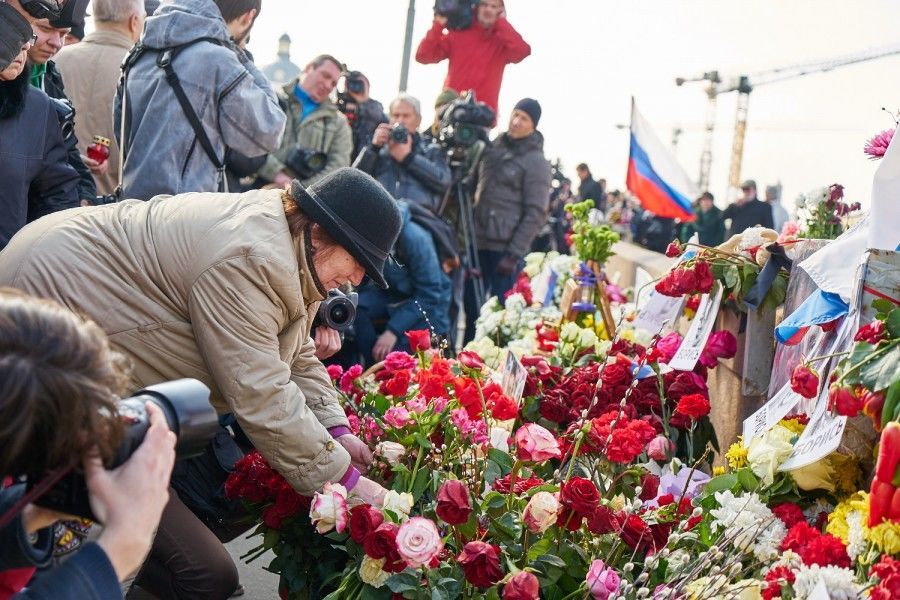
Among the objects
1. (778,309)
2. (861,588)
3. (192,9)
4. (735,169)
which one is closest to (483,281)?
(192,9)

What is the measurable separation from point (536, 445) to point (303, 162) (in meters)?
3.56

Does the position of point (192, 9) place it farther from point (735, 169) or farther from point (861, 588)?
point (735, 169)

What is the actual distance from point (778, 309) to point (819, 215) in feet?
1.30

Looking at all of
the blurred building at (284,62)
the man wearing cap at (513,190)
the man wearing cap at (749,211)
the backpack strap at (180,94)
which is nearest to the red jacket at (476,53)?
the man wearing cap at (513,190)

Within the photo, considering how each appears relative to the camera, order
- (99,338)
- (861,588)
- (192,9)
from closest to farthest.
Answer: (99,338) → (861,588) → (192,9)

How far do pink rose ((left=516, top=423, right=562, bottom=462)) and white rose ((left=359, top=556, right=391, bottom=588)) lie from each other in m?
0.41

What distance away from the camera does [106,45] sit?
454 centimetres

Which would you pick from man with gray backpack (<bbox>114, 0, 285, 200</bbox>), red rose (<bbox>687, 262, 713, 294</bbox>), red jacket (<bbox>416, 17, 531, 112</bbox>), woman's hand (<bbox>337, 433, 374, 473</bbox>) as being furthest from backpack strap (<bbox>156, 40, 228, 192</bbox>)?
red jacket (<bbox>416, 17, 531, 112</bbox>)

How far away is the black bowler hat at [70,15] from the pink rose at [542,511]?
220 centimetres

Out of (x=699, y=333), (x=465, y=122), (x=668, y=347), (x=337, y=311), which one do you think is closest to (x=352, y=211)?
(x=337, y=311)

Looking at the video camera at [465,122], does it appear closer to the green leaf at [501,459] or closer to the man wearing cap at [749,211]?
the green leaf at [501,459]

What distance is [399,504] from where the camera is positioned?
229 cm

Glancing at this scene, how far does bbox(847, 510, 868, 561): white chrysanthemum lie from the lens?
1.93 metres

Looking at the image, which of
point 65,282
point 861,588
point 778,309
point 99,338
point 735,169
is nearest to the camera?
point 99,338
